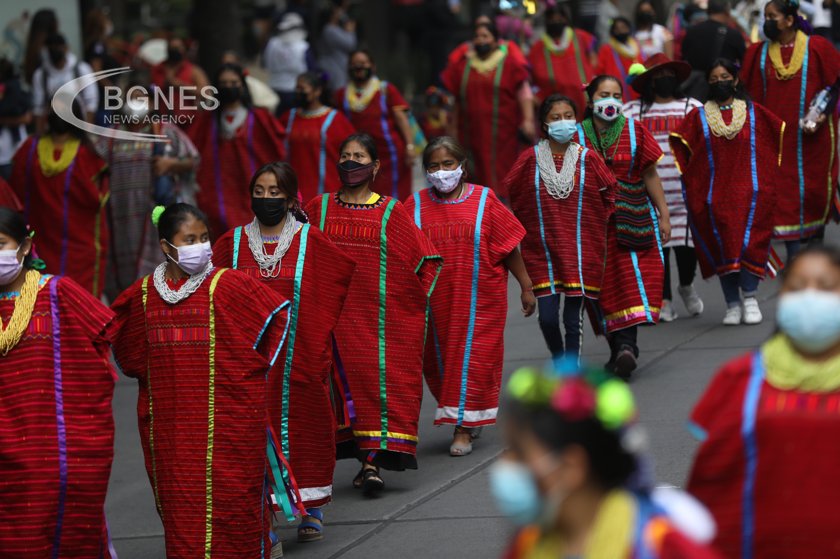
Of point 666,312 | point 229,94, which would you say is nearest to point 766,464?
point 666,312

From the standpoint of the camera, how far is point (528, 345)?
1016cm

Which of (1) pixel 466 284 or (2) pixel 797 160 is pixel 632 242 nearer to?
(1) pixel 466 284

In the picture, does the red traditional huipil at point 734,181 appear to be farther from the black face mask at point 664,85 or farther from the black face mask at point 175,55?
the black face mask at point 175,55

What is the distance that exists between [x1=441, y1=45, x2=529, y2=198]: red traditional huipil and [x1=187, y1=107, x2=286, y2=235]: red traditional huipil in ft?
10.0

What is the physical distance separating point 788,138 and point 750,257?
4.64 ft

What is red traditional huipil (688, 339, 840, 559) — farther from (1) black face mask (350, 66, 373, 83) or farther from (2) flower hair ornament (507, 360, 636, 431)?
(1) black face mask (350, 66, 373, 83)

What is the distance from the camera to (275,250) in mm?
6559

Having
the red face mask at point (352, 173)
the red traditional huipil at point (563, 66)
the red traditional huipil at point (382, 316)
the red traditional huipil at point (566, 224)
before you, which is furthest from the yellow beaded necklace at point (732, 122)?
the red traditional huipil at point (563, 66)

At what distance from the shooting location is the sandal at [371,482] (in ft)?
23.4

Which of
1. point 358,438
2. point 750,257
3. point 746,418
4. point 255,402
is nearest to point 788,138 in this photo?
point 750,257

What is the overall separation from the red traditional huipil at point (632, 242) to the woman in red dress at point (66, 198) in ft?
13.0

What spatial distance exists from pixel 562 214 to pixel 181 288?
114 inches

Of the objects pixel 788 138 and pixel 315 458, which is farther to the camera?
pixel 788 138

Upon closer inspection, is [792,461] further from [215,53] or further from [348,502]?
[215,53]
